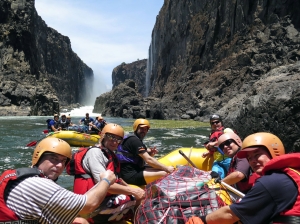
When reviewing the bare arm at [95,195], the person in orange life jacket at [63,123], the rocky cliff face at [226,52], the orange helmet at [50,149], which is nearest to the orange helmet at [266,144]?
the bare arm at [95,195]

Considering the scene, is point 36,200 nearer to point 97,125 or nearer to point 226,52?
point 97,125

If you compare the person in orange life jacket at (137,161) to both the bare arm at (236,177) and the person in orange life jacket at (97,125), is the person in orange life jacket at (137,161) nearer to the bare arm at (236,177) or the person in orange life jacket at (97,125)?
the bare arm at (236,177)

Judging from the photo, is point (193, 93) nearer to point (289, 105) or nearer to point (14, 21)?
point (289, 105)

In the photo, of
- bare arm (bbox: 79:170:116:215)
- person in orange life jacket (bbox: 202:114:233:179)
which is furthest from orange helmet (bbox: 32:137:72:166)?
person in orange life jacket (bbox: 202:114:233:179)

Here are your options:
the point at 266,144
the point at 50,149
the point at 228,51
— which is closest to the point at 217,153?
the point at 266,144

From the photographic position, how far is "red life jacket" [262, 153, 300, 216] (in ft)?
6.54

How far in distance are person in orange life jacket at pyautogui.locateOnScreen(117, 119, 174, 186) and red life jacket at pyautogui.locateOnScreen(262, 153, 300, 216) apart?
2956mm

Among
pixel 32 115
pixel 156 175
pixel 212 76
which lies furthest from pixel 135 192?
pixel 32 115

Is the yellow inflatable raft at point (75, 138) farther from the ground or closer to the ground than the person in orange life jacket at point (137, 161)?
closer to the ground

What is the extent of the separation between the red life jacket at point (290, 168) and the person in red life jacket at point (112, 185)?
1.89m

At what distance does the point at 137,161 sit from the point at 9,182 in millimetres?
3092

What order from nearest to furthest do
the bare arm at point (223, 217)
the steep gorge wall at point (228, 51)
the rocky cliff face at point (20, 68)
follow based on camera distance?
the bare arm at point (223, 217)
the steep gorge wall at point (228, 51)
the rocky cliff face at point (20, 68)

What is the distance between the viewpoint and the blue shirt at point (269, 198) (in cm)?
201

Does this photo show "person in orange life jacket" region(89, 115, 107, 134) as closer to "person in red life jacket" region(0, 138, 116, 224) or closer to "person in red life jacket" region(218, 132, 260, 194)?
"person in red life jacket" region(218, 132, 260, 194)
